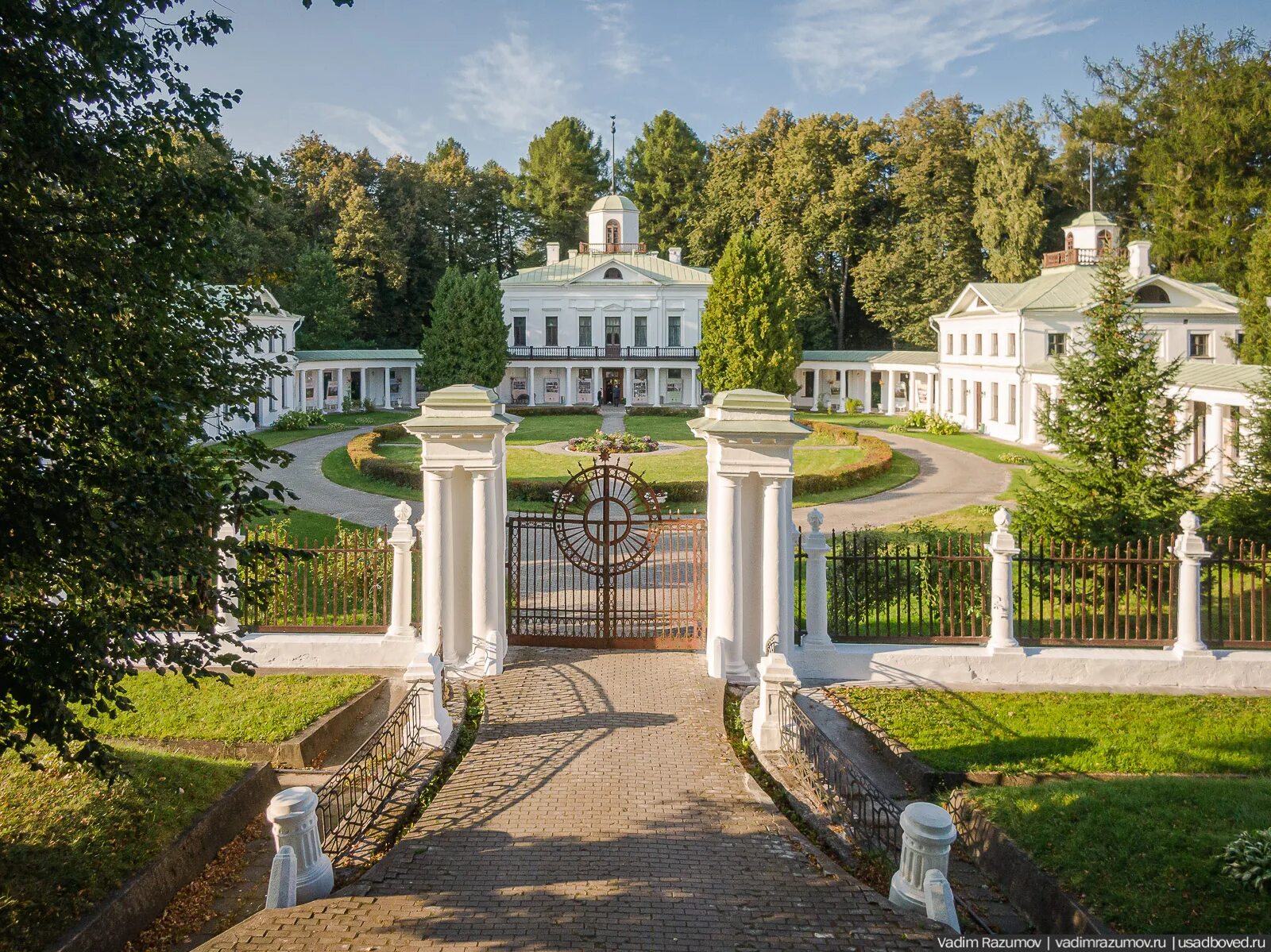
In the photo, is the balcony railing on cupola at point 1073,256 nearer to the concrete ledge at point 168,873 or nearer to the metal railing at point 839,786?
the metal railing at point 839,786

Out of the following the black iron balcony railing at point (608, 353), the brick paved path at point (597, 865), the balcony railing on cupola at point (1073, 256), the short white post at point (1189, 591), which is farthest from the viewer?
the black iron balcony railing at point (608, 353)

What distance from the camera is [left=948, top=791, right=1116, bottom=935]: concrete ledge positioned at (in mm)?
5711

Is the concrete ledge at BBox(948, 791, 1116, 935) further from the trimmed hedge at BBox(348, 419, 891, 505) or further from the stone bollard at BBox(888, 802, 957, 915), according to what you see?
the trimmed hedge at BBox(348, 419, 891, 505)

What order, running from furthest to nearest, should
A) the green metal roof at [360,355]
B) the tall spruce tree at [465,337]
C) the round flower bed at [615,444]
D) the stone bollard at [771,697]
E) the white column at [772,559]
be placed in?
the green metal roof at [360,355], the tall spruce tree at [465,337], the round flower bed at [615,444], the white column at [772,559], the stone bollard at [771,697]

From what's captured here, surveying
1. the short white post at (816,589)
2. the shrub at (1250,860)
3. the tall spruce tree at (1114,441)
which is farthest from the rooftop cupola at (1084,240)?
the shrub at (1250,860)

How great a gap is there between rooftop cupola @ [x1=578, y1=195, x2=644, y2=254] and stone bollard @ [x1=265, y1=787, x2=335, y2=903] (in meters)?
54.5

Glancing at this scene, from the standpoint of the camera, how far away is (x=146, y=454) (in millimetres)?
4977

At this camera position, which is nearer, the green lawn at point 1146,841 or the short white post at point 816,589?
the green lawn at point 1146,841

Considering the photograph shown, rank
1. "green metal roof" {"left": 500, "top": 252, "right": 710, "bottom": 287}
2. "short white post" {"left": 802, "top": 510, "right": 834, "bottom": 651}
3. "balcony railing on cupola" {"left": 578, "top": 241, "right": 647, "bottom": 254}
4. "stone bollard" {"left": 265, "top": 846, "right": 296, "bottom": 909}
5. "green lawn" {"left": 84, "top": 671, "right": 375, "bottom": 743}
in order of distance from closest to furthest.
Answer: "stone bollard" {"left": 265, "top": 846, "right": 296, "bottom": 909}
"green lawn" {"left": 84, "top": 671, "right": 375, "bottom": 743}
"short white post" {"left": 802, "top": 510, "right": 834, "bottom": 651}
"green metal roof" {"left": 500, "top": 252, "right": 710, "bottom": 287}
"balcony railing on cupola" {"left": 578, "top": 241, "right": 647, "bottom": 254}

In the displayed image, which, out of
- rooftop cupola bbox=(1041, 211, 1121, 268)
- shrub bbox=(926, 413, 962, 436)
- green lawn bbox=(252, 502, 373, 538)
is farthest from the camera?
rooftop cupola bbox=(1041, 211, 1121, 268)

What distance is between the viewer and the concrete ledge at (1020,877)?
571 centimetres

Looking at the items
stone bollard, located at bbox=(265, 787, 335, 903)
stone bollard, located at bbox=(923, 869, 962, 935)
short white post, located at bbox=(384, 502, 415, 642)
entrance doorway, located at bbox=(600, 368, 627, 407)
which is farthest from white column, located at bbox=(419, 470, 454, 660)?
entrance doorway, located at bbox=(600, 368, 627, 407)

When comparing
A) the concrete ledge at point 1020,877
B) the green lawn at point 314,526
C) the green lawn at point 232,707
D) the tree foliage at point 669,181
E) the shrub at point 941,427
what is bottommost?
the concrete ledge at point 1020,877

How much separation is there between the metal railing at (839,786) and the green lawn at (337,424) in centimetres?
2931
